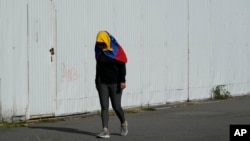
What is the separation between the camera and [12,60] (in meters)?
12.2

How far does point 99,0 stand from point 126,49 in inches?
59.9

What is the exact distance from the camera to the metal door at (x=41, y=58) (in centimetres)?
1254

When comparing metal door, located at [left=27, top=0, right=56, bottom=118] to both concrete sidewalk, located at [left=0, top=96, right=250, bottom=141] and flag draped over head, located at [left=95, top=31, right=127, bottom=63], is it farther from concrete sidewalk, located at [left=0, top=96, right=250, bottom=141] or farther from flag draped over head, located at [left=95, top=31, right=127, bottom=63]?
flag draped over head, located at [left=95, top=31, right=127, bottom=63]

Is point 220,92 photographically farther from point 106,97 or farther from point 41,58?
point 106,97

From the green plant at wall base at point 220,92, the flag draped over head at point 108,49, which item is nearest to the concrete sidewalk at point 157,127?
the flag draped over head at point 108,49

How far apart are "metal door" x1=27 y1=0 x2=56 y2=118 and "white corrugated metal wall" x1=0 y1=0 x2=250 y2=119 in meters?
0.02

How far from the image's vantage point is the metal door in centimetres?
1254

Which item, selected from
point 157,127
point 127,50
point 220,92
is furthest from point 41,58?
point 220,92

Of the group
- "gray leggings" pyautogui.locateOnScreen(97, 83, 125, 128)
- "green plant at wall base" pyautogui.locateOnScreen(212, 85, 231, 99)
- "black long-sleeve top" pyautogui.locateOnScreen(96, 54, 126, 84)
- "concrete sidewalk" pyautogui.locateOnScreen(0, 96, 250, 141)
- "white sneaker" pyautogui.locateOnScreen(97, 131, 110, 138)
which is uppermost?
"black long-sleeve top" pyautogui.locateOnScreen(96, 54, 126, 84)

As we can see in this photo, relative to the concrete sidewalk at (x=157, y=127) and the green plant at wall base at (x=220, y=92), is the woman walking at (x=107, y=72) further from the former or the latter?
the green plant at wall base at (x=220, y=92)

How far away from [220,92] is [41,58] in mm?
7452

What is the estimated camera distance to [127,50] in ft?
48.6

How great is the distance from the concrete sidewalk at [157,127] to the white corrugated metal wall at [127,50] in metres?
0.67

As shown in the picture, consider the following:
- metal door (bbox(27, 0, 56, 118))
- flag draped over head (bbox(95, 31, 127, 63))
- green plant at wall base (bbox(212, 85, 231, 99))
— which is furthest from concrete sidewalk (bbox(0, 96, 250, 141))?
green plant at wall base (bbox(212, 85, 231, 99))
